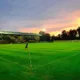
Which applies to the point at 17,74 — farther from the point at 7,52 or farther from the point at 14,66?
the point at 7,52

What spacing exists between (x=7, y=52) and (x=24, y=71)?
1379 mm

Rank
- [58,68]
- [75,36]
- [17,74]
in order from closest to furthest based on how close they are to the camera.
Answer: [17,74] < [58,68] < [75,36]

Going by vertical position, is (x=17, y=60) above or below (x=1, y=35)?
below

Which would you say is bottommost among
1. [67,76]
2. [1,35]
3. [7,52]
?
[67,76]

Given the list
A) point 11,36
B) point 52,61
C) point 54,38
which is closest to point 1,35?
point 11,36

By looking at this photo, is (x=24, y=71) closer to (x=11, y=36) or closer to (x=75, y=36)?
(x=11, y=36)

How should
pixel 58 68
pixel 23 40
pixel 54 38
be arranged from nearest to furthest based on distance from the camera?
pixel 58 68
pixel 23 40
pixel 54 38

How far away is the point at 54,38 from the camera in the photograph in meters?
8.40

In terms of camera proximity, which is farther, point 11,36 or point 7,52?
point 7,52

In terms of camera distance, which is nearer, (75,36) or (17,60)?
(17,60)

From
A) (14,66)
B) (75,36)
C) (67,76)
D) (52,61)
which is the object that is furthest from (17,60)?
(75,36)

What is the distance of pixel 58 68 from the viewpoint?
6.23 metres

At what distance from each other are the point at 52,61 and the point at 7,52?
1.26 metres

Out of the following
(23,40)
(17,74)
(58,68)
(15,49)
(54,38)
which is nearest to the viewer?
(17,74)
